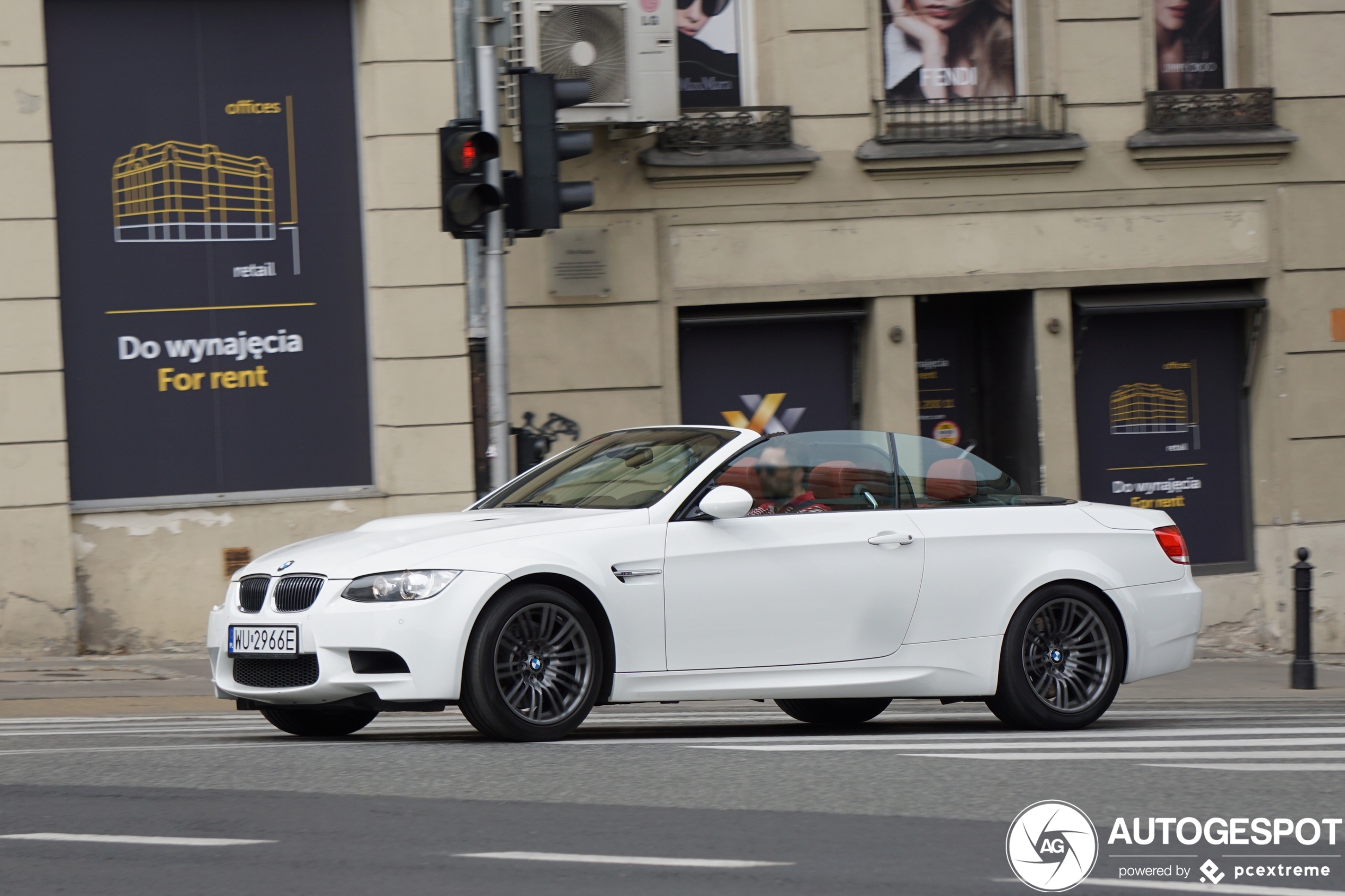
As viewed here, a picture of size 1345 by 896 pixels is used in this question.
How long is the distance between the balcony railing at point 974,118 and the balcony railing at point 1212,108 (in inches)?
35.4

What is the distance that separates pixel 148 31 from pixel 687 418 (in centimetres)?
548

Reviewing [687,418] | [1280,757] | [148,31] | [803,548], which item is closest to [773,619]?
[803,548]

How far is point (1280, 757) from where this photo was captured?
23.3 feet

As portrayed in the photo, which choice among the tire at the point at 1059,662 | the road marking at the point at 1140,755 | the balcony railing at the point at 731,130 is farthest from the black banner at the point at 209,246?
the road marking at the point at 1140,755

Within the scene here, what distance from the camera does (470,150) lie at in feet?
36.3

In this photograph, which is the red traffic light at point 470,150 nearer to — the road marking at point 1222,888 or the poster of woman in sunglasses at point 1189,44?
the road marking at point 1222,888

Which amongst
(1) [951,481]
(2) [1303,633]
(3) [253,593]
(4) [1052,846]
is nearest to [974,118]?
(2) [1303,633]

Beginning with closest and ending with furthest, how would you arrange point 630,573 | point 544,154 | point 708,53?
point 630,573 < point 544,154 < point 708,53

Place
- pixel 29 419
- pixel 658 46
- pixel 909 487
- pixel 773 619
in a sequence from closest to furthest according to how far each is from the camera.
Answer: pixel 773 619
pixel 909 487
pixel 29 419
pixel 658 46

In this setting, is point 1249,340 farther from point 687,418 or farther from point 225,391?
point 225,391

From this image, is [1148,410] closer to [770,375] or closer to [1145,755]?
[770,375]

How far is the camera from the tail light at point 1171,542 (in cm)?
877

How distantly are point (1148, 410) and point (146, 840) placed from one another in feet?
39.8

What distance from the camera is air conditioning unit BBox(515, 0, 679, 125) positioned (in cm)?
1421
